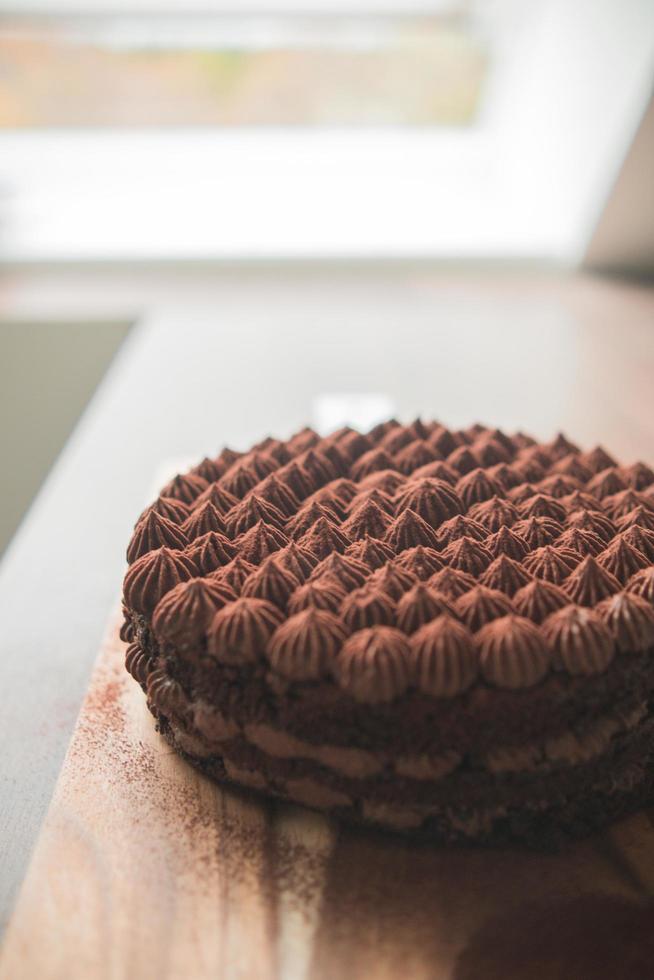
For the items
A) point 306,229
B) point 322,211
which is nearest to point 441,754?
point 306,229

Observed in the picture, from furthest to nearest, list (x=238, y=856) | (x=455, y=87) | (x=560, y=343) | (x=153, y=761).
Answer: (x=455, y=87) → (x=560, y=343) → (x=153, y=761) → (x=238, y=856)

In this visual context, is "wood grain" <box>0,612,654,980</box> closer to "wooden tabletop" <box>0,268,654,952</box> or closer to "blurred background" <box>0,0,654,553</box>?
"wooden tabletop" <box>0,268,654,952</box>

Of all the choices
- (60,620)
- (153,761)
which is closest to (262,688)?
(153,761)

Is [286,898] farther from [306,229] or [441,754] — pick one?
[306,229]

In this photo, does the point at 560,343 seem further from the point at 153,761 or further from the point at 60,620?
the point at 153,761

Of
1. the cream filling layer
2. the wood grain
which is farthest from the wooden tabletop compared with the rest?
the cream filling layer

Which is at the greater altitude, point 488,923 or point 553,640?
point 553,640

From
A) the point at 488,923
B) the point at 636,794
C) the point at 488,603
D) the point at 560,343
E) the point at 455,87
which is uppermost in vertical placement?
the point at 455,87

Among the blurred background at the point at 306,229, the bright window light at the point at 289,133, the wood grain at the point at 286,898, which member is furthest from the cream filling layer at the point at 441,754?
the bright window light at the point at 289,133
